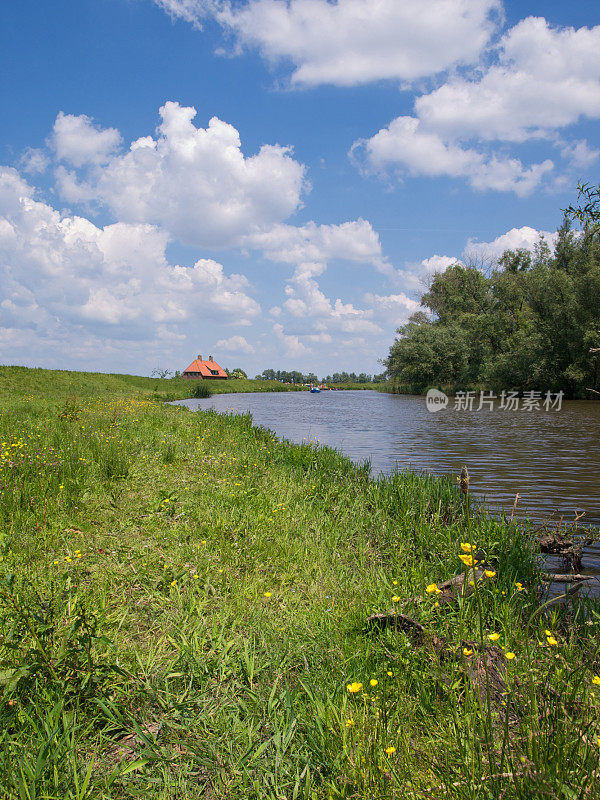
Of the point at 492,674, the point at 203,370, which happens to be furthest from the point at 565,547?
the point at 203,370

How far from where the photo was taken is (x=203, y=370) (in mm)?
113000

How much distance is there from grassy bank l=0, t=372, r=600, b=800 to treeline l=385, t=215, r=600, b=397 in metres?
25.3

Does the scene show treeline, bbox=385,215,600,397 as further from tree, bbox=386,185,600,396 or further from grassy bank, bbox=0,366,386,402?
grassy bank, bbox=0,366,386,402

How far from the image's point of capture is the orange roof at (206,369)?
113125 millimetres

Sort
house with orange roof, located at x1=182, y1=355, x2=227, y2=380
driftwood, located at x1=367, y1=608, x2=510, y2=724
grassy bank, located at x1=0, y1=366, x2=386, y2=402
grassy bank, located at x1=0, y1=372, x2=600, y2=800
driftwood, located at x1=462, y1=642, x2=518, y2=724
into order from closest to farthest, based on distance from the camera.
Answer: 1. grassy bank, located at x1=0, y1=372, x2=600, y2=800
2. driftwood, located at x1=462, y1=642, x2=518, y2=724
3. driftwood, located at x1=367, y1=608, x2=510, y2=724
4. grassy bank, located at x1=0, y1=366, x2=386, y2=402
5. house with orange roof, located at x1=182, y1=355, x2=227, y2=380

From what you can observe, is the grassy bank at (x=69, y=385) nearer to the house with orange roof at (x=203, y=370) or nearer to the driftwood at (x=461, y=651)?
the driftwood at (x=461, y=651)

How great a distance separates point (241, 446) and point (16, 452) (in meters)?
5.38

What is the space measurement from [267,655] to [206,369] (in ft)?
371

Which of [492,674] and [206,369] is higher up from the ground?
[206,369]

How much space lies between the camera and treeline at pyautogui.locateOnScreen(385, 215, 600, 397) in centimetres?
3772

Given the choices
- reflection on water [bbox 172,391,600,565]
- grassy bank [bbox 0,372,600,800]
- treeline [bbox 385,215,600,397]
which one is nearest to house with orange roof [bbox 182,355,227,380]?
treeline [bbox 385,215,600,397]

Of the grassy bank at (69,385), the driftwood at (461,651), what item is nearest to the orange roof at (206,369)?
the grassy bank at (69,385)

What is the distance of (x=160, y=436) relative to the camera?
11805mm

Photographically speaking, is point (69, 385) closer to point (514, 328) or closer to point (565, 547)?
point (565, 547)
